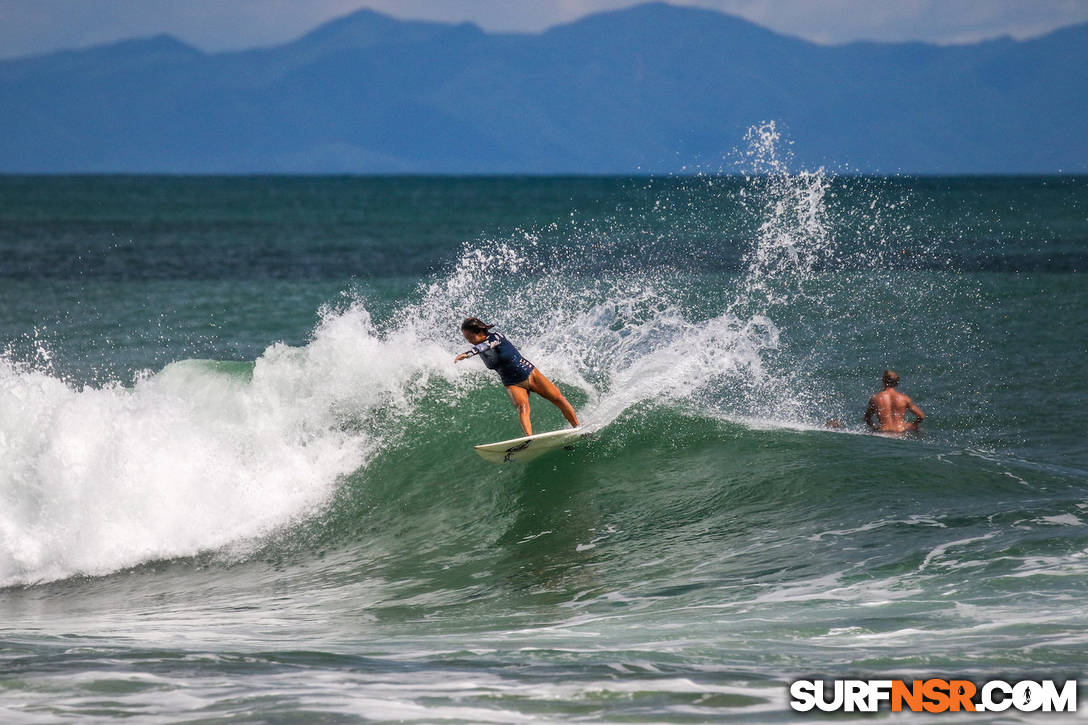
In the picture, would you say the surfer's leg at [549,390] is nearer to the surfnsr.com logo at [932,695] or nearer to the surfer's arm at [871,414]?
the surfer's arm at [871,414]

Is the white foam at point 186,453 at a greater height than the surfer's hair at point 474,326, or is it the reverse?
the surfer's hair at point 474,326

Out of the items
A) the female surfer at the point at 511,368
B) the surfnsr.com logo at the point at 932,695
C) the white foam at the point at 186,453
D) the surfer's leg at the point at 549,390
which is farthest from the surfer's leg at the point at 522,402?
the surfnsr.com logo at the point at 932,695

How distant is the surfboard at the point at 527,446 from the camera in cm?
1095

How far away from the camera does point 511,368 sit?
11.3 meters

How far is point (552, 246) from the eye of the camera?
1748 inches

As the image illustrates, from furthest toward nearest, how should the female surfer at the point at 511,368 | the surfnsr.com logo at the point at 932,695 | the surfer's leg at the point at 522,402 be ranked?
the surfer's leg at the point at 522,402
the female surfer at the point at 511,368
the surfnsr.com logo at the point at 932,695

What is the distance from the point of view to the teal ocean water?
6250 mm

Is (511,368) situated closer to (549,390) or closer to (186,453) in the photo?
(549,390)

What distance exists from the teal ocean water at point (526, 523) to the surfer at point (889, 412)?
1.18m

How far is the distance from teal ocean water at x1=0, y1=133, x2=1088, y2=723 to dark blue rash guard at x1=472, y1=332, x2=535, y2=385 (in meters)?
0.94

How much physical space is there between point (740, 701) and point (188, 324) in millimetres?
21132

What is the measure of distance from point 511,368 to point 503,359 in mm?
147

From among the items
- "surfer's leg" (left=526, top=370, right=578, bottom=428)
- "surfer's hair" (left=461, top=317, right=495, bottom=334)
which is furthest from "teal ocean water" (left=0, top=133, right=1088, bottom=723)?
"surfer's hair" (left=461, top=317, right=495, bottom=334)

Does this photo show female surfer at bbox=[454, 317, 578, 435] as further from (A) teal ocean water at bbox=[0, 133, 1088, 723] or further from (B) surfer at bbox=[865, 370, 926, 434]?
(B) surfer at bbox=[865, 370, 926, 434]
